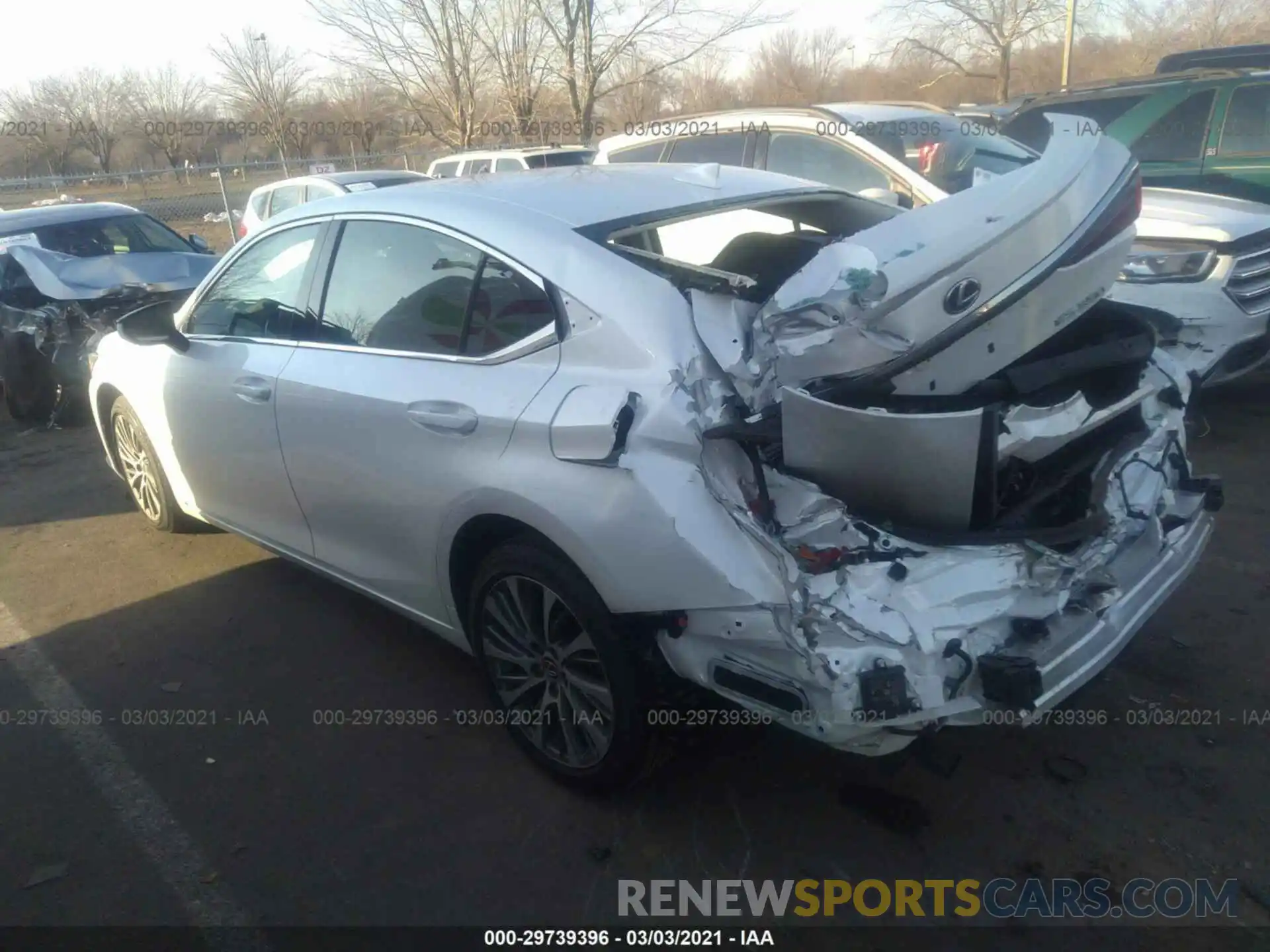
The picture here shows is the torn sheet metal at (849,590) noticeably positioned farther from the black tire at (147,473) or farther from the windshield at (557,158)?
the windshield at (557,158)

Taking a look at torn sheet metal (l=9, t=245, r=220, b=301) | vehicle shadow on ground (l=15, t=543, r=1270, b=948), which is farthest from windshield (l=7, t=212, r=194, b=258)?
vehicle shadow on ground (l=15, t=543, r=1270, b=948)

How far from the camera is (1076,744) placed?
3.04 m

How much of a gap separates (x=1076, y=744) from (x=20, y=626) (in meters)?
4.47

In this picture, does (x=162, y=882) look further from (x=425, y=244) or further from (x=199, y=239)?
(x=199, y=239)

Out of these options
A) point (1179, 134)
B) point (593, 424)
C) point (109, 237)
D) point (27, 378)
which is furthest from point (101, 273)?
point (1179, 134)

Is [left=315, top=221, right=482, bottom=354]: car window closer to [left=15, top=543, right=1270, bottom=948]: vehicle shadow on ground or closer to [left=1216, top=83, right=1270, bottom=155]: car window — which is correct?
[left=15, top=543, right=1270, bottom=948]: vehicle shadow on ground

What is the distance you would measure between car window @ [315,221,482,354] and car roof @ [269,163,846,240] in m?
0.08

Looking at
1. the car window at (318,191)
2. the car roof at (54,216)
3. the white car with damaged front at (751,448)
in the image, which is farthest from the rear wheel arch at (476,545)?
the car window at (318,191)

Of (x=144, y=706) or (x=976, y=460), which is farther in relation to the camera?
(x=144, y=706)

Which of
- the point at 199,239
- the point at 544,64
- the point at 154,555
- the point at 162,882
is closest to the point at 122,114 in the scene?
the point at 544,64

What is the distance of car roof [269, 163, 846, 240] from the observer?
2982 mm

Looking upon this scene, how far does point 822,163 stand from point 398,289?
469 centimetres

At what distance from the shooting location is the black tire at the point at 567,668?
2.61 metres

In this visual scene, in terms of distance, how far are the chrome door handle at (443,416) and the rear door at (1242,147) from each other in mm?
6858
